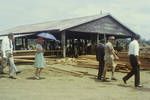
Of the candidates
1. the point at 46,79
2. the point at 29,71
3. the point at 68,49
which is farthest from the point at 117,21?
the point at 46,79

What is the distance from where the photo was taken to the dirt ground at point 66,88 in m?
11.7

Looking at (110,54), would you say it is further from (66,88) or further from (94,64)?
(94,64)

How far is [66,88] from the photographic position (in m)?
13.6

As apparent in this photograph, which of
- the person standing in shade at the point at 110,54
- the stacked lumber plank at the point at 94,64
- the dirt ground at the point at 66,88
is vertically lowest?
the dirt ground at the point at 66,88

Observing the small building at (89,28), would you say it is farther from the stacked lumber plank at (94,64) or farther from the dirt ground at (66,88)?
the dirt ground at (66,88)

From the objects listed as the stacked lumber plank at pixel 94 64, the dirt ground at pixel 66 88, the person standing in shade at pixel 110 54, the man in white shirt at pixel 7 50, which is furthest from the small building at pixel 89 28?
the person standing in shade at pixel 110 54

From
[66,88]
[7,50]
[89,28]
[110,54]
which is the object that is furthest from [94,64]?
[89,28]

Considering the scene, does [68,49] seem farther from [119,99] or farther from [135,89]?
[119,99]

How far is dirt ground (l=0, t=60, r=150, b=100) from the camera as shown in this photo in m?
11.7

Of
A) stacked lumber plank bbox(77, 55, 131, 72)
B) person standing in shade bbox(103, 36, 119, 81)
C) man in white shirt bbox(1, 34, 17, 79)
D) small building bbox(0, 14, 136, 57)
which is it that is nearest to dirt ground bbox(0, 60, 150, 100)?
man in white shirt bbox(1, 34, 17, 79)

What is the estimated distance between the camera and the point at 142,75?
60.9 feet

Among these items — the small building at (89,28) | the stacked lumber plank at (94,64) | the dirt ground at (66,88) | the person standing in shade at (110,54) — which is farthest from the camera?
the small building at (89,28)

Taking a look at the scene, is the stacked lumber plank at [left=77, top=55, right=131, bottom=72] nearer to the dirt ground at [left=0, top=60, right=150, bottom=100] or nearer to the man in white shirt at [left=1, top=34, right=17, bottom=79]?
the dirt ground at [left=0, top=60, right=150, bottom=100]

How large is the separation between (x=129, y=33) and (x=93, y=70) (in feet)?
50.0
